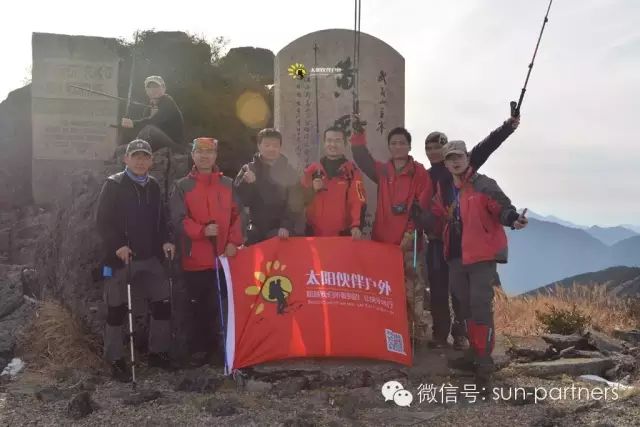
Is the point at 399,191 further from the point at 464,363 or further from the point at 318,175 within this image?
the point at 464,363

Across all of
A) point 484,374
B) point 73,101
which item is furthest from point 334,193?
point 73,101

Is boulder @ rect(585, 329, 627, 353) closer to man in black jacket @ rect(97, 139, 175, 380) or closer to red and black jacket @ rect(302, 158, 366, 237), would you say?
red and black jacket @ rect(302, 158, 366, 237)

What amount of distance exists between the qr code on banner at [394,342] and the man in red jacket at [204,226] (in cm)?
174

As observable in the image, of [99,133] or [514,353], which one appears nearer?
[514,353]

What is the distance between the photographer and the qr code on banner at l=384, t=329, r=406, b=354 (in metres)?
5.39

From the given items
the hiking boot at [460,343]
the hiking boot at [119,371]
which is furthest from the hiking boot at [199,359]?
the hiking boot at [460,343]

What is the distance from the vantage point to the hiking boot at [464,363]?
5.46m

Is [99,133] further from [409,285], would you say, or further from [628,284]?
[628,284]

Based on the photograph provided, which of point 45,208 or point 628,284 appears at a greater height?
point 45,208

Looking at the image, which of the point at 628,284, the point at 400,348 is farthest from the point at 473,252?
the point at 628,284

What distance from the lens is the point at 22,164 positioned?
19406mm

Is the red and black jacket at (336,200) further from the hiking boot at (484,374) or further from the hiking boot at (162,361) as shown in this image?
the hiking boot at (162,361)

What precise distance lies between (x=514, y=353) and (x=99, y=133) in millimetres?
13953

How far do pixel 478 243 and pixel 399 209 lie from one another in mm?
1132
